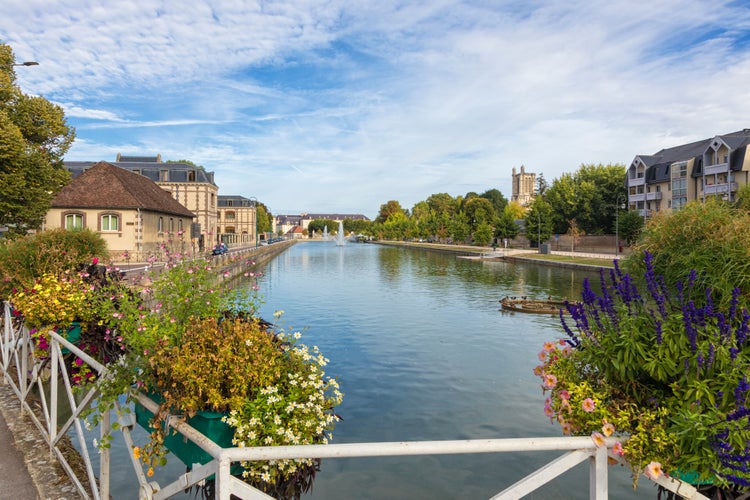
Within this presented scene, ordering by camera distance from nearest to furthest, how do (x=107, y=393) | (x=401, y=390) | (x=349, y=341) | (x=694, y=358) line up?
(x=694, y=358), (x=107, y=393), (x=401, y=390), (x=349, y=341)

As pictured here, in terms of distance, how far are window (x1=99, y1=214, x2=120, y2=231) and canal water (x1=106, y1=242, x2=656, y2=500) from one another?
19396 millimetres

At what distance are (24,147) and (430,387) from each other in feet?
69.3

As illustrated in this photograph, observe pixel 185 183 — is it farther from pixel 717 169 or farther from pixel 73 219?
pixel 717 169

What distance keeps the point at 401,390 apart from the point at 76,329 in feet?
24.3

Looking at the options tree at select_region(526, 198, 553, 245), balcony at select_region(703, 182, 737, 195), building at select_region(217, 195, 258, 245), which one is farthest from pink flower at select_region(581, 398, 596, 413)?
building at select_region(217, 195, 258, 245)

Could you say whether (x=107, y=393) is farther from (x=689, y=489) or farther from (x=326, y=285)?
(x=326, y=285)

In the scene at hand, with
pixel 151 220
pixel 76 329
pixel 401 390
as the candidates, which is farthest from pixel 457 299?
pixel 151 220

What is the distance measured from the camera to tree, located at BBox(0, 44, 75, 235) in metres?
20.8

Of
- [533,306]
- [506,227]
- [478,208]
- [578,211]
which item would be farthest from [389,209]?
[533,306]

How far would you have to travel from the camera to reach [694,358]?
3154mm

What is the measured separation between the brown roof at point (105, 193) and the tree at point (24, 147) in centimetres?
1263

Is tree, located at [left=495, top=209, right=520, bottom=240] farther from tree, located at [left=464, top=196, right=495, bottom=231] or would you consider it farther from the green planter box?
the green planter box

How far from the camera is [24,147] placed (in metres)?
21.5

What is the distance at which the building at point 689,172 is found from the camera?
182 feet
